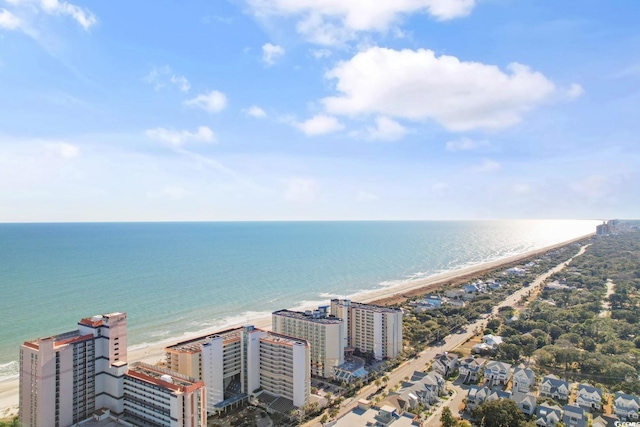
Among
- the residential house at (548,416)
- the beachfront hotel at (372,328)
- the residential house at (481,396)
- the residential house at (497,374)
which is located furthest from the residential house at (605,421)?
the beachfront hotel at (372,328)

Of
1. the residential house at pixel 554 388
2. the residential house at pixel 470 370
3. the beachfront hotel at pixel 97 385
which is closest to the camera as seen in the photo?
the beachfront hotel at pixel 97 385

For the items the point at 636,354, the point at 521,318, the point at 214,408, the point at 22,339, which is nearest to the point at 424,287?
the point at 521,318

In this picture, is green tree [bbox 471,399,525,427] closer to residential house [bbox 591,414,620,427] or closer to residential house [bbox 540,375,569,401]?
residential house [bbox 591,414,620,427]

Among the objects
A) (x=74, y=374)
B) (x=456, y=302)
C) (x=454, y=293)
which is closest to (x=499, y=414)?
(x=74, y=374)

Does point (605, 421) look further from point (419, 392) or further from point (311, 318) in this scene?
point (311, 318)

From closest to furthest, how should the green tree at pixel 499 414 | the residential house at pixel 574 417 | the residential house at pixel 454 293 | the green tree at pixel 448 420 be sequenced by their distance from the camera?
the green tree at pixel 499 414 < the green tree at pixel 448 420 < the residential house at pixel 574 417 < the residential house at pixel 454 293

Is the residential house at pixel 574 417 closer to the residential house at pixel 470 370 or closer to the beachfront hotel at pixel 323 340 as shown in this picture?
the residential house at pixel 470 370

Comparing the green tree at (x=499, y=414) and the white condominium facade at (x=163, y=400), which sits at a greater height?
the white condominium facade at (x=163, y=400)
